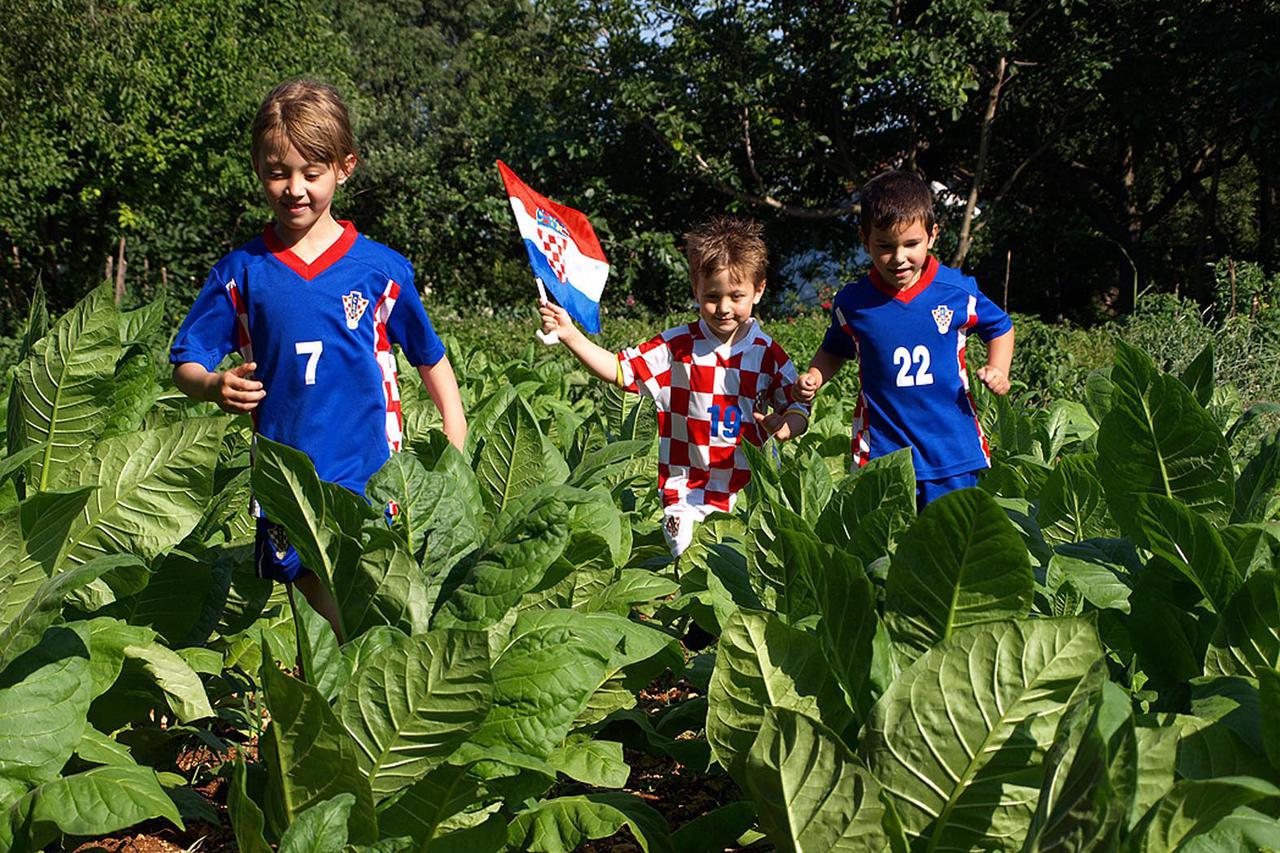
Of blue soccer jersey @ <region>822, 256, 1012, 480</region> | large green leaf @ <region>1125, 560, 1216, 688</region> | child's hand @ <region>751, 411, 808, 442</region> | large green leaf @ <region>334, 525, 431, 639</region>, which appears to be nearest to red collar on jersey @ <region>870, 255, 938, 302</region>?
blue soccer jersey @ <region>822, 256, 1012, 480</region>

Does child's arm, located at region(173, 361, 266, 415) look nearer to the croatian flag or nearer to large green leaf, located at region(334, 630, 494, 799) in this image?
the croatian flag

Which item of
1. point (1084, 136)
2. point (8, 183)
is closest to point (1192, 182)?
point (1084, 136)

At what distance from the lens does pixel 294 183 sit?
304 centimetres

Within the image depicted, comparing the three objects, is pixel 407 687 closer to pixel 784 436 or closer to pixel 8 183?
pixel 784 436

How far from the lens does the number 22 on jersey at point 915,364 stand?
4.22 metres

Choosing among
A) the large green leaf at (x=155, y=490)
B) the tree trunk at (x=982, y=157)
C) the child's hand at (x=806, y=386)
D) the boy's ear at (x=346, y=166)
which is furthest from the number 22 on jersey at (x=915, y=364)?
the tree trunk at (x=982, y=157)

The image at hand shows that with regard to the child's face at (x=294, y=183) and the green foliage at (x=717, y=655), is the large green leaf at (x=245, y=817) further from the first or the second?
the child's face at (x=294, y=183)

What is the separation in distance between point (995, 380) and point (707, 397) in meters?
1.02

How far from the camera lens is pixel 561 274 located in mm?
4004

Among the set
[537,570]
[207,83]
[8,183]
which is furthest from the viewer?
[207,83]

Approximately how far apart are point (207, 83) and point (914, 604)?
1951 centimetres

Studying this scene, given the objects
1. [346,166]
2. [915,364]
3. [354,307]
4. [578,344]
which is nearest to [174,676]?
[354,307]

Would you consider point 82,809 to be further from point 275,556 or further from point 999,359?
point 999,359

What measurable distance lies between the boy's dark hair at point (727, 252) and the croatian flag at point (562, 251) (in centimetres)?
36
